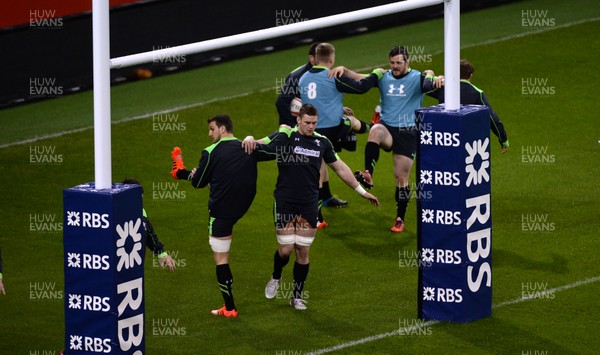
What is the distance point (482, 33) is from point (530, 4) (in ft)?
6.64

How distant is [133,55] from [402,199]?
5953 mm

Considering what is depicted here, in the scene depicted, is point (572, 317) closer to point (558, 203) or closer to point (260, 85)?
point (558, 203)

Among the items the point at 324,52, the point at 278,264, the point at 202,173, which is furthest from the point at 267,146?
the point at 324,52

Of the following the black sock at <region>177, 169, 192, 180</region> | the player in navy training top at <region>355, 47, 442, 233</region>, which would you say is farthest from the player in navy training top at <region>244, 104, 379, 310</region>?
the player in navy training top at <region>355, 47, 442, 233</region>

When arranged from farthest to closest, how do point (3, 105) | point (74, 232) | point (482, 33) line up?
point (482, 33)
point (3, 105)
point (74, 232)

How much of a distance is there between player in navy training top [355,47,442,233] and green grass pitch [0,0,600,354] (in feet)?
2.03

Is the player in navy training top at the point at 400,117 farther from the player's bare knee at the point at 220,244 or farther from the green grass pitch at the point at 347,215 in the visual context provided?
the player's bare knee at the point at 220,244

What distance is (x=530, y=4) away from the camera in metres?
27.8

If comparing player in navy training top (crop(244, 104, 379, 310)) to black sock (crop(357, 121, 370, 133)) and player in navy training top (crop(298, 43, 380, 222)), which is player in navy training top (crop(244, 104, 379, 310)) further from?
black sock (crop(357, 121, 370, 133))

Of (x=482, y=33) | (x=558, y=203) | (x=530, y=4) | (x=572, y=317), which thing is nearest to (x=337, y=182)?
(x=558, y=203)

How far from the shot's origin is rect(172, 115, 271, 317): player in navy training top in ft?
45.7

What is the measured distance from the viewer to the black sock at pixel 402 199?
17.1 m

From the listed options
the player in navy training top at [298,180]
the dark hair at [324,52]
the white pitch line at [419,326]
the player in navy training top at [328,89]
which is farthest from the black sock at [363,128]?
the white pitch line at [419,326]

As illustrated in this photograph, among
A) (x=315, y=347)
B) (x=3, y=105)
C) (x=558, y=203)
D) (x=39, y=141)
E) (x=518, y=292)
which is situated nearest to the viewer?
(x=315, y=347)
